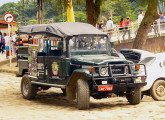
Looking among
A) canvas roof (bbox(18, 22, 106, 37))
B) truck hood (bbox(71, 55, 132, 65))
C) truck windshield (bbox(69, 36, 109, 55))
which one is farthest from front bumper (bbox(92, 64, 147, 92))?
canvas roof (bbox(18, 22, 106, 37))

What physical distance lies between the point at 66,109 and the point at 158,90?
2880 mm

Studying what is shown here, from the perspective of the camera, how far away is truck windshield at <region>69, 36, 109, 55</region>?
488 inches

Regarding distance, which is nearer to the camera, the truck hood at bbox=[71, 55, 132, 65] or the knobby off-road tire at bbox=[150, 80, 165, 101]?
the truck hood at bbox=[71, 55, 132, 65]

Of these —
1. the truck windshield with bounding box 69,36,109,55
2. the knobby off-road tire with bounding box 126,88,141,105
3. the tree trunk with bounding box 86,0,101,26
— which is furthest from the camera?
the tree trunk with bounding box 86,0,101,26

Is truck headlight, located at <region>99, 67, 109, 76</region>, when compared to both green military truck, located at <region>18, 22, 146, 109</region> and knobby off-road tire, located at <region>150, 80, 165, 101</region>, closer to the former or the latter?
green military truck, located at <region>18, 22, 146, 109</region>

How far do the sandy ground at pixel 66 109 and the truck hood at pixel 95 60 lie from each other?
1.15 metres

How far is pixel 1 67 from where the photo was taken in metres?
26.0

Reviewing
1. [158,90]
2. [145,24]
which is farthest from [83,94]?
[145,24]

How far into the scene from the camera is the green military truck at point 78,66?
11.2 metres

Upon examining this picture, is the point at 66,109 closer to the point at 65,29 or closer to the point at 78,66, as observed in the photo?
the point at 78,66

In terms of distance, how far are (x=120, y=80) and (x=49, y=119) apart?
94.8 inches

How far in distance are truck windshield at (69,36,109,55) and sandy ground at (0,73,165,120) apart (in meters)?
1.47

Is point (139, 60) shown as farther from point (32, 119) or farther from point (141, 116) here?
point (32, 119)

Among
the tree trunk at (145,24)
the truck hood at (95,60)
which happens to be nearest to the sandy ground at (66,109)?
the truck hood at (95,60)
